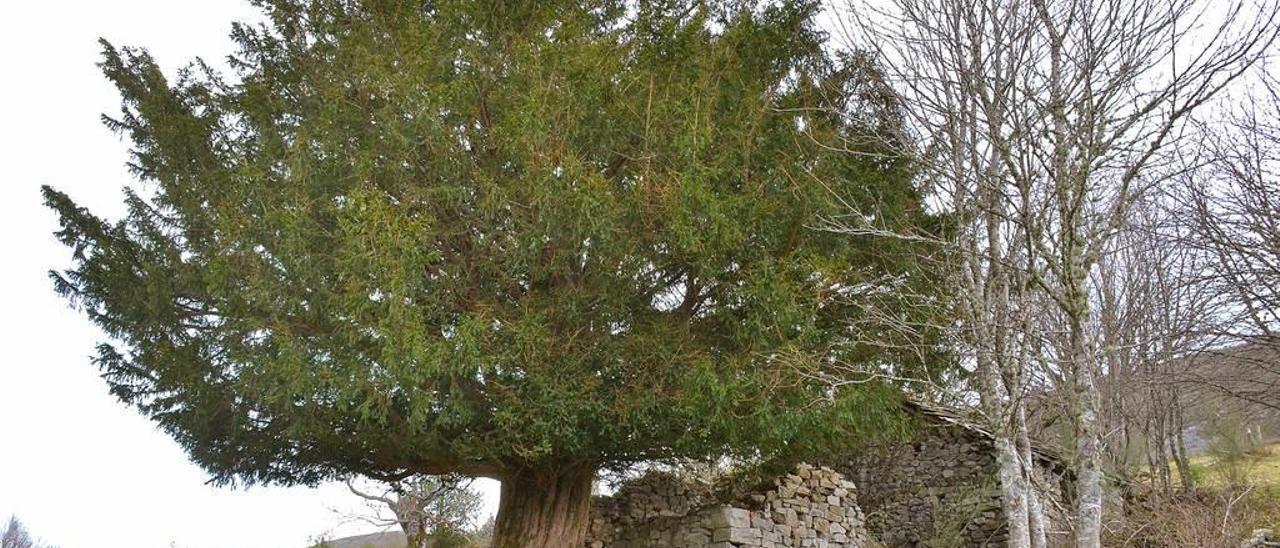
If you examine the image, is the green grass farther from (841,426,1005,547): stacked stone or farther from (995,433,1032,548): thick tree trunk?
(995,433,1032,548): thick tree trunk

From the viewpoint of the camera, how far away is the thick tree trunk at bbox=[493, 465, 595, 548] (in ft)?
35.8

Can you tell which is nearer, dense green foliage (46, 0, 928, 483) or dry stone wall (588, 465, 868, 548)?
dense green foliage (46, 0, 928, 483)

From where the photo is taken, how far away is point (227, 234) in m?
9.31

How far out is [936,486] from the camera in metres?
15.3

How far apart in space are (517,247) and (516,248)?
4 centimetres

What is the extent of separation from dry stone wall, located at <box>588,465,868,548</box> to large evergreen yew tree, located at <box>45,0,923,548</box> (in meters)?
1.50

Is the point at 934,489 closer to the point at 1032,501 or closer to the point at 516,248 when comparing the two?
the point at 1032,501

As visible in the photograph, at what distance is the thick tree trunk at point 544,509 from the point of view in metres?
10.9

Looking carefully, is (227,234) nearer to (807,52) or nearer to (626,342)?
(626,342)

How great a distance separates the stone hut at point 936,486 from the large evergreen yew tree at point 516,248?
5487mm

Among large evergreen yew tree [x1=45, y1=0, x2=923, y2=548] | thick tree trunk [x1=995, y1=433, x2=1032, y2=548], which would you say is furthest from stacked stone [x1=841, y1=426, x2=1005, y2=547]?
thick tree trunk [x1=995, y1=433, x2=1032, y2=548]

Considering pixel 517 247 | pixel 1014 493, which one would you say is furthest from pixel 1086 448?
pixel 517 247

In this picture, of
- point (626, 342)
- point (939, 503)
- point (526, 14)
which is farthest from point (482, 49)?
point (939, 503)

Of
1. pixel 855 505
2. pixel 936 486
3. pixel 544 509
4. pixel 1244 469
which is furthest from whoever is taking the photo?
pixel 1244 469
